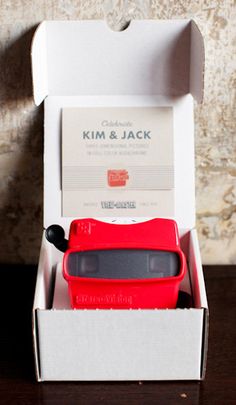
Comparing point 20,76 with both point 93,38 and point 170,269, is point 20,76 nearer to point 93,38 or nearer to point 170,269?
point 93,38

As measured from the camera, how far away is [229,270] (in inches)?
35.9

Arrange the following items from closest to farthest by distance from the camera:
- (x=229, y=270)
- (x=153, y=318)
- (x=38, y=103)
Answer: (x=153, y=318)
(x=38, y=103)
(x=229, y=270)

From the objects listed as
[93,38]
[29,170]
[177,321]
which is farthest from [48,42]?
[177,321]

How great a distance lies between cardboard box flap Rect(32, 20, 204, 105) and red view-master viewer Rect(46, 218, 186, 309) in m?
0.22

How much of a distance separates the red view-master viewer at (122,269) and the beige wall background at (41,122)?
0.22 m

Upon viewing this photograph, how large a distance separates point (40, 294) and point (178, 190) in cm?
26

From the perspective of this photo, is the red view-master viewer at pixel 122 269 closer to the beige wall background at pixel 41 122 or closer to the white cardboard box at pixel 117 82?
the white cardboard box at pixel 117 82

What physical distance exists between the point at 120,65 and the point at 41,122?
5.6 inches

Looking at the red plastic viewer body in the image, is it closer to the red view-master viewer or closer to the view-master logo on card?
the red view-master viewer

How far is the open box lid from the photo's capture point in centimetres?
79

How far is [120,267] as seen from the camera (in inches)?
26.2

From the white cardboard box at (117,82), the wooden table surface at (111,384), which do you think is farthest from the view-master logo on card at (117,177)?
the wooden table surface at (111,384)

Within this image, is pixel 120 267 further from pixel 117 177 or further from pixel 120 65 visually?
pixel 120 65

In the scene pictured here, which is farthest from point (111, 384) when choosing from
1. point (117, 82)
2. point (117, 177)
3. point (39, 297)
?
point (117, 82)
